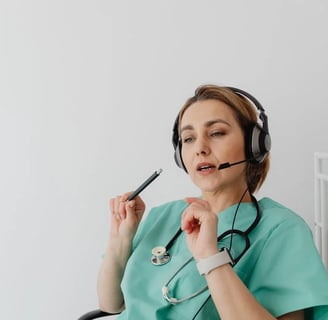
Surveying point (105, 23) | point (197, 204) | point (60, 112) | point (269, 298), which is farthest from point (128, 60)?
point (269, 298)

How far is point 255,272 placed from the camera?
913 mm

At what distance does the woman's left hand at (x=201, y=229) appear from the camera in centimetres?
84

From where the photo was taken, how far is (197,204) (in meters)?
0.90

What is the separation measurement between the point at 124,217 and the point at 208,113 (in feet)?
1.19

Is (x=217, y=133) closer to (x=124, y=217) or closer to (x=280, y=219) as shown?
(x=280, y=219)

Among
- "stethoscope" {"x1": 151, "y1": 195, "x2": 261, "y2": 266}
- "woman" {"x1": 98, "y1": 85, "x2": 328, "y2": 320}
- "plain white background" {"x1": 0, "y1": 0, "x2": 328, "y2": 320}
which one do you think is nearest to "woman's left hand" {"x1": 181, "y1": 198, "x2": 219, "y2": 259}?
"woman" {"x1": 98, "y1": 85, "x2": 328, "y2": 320}

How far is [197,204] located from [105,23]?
897mm

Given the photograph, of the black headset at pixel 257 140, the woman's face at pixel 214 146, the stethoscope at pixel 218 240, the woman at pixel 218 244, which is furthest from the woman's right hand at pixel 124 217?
the black headset at pixel 257 140

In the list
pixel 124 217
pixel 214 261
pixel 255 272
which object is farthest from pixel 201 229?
pixel 124 217

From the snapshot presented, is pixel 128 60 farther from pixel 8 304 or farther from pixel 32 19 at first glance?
pixel 8 304

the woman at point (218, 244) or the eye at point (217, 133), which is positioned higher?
the eye at point (217, 133)

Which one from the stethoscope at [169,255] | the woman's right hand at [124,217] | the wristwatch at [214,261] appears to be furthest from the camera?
the woman's right hand at [124,217]

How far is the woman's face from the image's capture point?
1.01 m

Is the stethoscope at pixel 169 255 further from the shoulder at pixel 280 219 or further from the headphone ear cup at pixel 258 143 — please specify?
the headphone ear cup at pixel 258 143
